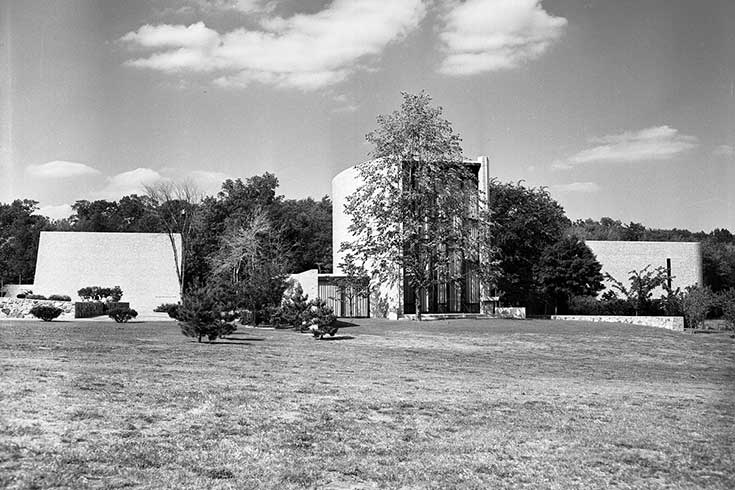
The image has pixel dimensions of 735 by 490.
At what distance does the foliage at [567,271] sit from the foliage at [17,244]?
4388cm

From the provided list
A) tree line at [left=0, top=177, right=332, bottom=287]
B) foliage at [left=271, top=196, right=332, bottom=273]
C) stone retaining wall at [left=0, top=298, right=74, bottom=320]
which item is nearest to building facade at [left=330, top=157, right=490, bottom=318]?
tree line at [left=0, top=177, right=332, bottom=287]

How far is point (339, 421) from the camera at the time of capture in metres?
8.98

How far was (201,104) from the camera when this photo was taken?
21.2 m

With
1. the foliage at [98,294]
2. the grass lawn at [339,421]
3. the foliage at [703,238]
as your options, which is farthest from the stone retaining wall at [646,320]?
the foliage at [98,294]

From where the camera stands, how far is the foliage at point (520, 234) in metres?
43.6

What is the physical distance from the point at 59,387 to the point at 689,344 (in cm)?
2156

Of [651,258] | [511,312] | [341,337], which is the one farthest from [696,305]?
[341,337]

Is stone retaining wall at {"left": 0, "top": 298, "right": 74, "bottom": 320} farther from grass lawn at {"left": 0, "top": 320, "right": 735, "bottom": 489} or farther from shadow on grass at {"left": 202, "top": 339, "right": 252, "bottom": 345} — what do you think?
shadow on grass at {"left": 202, "top": 339, "right": 252, "bottom": 345}

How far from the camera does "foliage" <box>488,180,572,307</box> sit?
43594mm

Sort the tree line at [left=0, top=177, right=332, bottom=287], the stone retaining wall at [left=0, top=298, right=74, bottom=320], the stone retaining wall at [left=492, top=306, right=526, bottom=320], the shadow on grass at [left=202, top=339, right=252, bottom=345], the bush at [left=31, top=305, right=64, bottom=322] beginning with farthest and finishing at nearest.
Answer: the tree line at [left=0, top=177, right=332, bottom=287] → the stone retaining wall at [left=492, top=306, right=526, bottom=320] → the stone retaining wall at [left=0, top=298, right=74, bottom=320] → the bush at [left=31, top=305, right=64, bottom=322] → the shadow on grass at [left=202, top=339, right=252, bottom=345]

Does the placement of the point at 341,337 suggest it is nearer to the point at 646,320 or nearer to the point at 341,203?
the point at 646,320

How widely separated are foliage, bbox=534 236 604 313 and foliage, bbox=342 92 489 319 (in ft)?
20.5

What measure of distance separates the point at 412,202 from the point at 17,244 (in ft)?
140

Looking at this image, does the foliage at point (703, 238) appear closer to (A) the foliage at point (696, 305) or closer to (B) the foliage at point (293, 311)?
(A) the foliage at point (696, 305)
